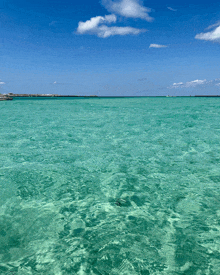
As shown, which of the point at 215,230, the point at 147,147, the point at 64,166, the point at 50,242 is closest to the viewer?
the point at 50,242

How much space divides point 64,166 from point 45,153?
Result: 2473 millimetres

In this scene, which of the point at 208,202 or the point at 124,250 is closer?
the point at 124,250

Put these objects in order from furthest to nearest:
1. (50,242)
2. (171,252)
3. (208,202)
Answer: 1. (208,202)
2. (50,242)
3. (171,252)

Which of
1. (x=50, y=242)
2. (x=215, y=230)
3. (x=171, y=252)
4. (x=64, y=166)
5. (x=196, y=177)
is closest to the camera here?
(x=171, y=252)

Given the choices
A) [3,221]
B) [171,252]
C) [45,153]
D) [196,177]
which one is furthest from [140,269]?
[45,153]

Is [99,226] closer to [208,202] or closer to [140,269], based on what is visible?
[140,269]

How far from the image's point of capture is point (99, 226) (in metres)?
4.71

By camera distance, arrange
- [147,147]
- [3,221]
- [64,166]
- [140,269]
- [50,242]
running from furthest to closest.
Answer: [147,147] → [64,166] → [3,221] → [50,242] → [140,269]

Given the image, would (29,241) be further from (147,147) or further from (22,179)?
(147,147)

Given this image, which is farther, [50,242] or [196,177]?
[196,177]

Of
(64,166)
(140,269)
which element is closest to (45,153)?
(64,166)

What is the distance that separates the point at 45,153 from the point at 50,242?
22.8ft

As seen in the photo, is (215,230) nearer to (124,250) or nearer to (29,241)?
(124,250)

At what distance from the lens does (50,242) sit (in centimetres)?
420
